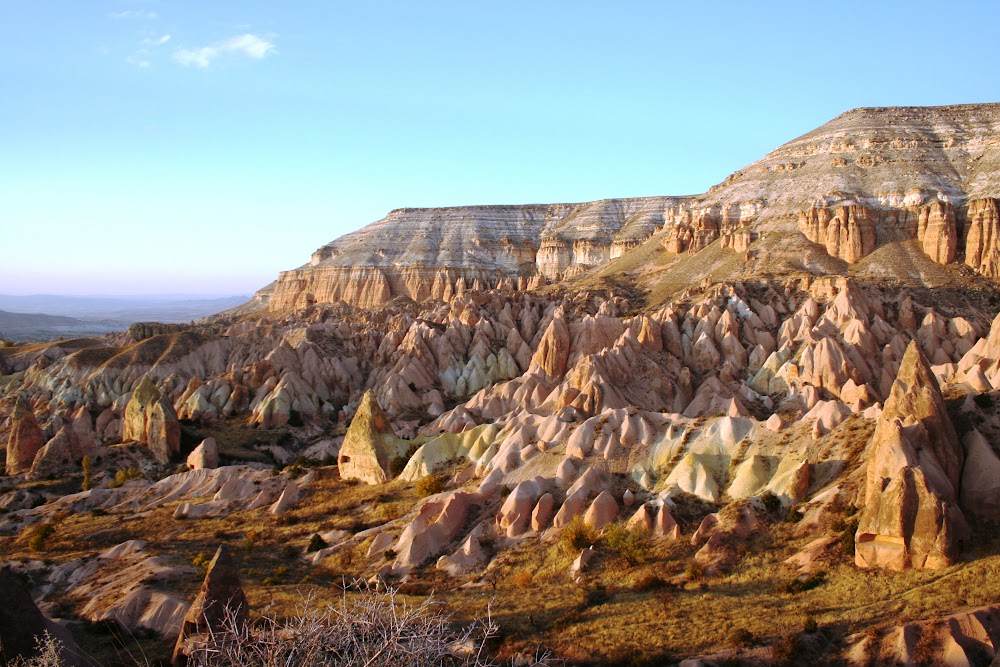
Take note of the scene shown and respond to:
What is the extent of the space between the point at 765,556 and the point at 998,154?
85.8m

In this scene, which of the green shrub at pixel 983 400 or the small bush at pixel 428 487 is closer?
the green shrub at pixel 983 400

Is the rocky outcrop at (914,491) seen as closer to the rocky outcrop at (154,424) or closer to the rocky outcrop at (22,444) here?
the rocky outcrop at (154,424)

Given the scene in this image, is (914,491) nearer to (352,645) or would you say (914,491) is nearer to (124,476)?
(352,645)

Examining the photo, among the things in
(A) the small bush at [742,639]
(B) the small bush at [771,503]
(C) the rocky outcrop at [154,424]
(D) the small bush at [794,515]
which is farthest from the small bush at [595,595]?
(C) the rocky outcrop at [154,424]

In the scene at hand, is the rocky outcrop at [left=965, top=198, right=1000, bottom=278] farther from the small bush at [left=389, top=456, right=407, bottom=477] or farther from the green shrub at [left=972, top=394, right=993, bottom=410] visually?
the small bush at [left=389, top=456, right=407, bottom=477]

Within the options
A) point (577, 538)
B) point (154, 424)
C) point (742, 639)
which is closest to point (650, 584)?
point (577, 538)

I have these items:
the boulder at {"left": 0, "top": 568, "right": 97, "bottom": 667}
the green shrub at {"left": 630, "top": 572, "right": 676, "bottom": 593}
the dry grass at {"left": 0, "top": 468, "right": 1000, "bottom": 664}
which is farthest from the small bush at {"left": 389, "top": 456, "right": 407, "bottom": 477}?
the boulder at {"left": 0, "top": 568, "right": 97, "bottom": 667}

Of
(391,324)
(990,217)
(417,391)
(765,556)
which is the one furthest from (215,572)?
(990,217)

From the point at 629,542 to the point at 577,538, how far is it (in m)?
1.84

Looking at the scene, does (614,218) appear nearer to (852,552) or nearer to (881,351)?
(881,351)

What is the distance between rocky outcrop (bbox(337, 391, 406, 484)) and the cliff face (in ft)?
195

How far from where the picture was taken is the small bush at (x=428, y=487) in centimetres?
3378

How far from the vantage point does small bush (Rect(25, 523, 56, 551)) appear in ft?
109

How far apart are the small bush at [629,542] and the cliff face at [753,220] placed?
64527mm
